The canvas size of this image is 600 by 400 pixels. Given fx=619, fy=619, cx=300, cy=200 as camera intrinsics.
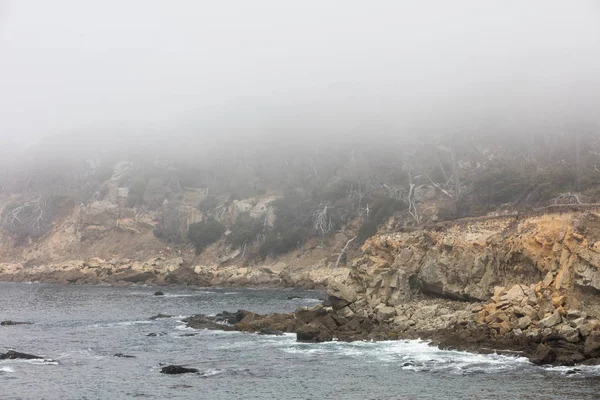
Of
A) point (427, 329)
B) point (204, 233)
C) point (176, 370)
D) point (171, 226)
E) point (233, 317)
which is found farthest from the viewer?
point (171, 226)

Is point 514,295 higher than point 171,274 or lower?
higher

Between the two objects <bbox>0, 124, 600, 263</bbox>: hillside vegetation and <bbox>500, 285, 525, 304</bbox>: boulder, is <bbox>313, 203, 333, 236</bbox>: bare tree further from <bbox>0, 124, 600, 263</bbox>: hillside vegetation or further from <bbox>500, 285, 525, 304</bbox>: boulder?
<bbox>500, 285, 525, 304</bbox>: boulder

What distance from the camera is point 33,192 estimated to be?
10212 centimetres

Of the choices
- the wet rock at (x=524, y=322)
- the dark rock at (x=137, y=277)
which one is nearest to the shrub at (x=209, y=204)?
the dark rock at (x=137, y=277)

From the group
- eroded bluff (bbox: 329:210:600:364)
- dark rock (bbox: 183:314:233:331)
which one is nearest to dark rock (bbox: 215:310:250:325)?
dark rock (bbox: 183:314:233:331)

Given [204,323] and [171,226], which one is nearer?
[204,323]

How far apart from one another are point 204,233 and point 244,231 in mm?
6707

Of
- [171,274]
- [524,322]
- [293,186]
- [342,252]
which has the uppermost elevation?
[293,186]

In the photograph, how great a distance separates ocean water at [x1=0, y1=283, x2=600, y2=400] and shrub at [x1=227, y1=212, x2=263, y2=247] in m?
41.7

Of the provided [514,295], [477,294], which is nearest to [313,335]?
[477,294]

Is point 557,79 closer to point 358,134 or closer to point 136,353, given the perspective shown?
point 358,134

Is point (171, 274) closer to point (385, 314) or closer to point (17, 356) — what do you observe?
point (385, 314)

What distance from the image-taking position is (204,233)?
86.7 meters

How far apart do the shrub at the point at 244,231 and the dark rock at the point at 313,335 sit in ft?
166
